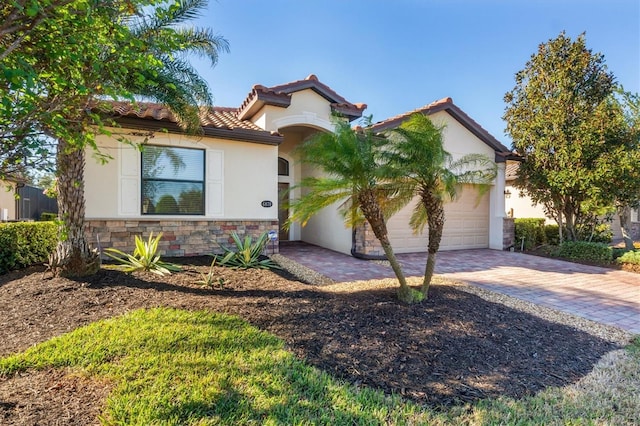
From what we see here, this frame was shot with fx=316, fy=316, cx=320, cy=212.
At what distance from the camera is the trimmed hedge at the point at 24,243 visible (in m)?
7.10

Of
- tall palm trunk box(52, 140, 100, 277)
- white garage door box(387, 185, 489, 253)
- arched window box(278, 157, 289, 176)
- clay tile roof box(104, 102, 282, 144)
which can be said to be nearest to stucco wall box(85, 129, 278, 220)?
clay tile roof box(104, 102, 282, 144)

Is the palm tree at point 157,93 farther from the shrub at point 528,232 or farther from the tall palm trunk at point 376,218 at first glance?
the shrub at point 528,232

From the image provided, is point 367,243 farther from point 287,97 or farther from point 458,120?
point 458,120

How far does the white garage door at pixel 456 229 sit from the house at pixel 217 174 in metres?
0.06

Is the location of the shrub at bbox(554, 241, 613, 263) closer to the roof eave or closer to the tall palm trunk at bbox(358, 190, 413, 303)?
the tall palm trunk at bbox(358, 190, 413, 303)

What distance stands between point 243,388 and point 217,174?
7.31 metres

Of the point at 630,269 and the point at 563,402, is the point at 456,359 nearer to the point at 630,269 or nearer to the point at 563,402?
the point at 563,402

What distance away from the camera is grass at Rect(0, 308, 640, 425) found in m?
2.51

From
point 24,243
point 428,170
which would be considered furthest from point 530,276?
point 24,243

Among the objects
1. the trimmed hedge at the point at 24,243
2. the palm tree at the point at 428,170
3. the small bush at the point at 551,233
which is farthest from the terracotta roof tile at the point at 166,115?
the small bush at the point at 551,233

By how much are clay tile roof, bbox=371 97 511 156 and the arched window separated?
453 cm

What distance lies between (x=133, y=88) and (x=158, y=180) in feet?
11.8

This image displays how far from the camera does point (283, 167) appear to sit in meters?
13.4

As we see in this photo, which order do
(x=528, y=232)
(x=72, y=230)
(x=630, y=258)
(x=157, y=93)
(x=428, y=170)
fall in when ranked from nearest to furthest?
(x=428, y=170) → (x=72, y=230) → (x=157, y=93) → (x=630, y=258) → (x=528, y=232)
